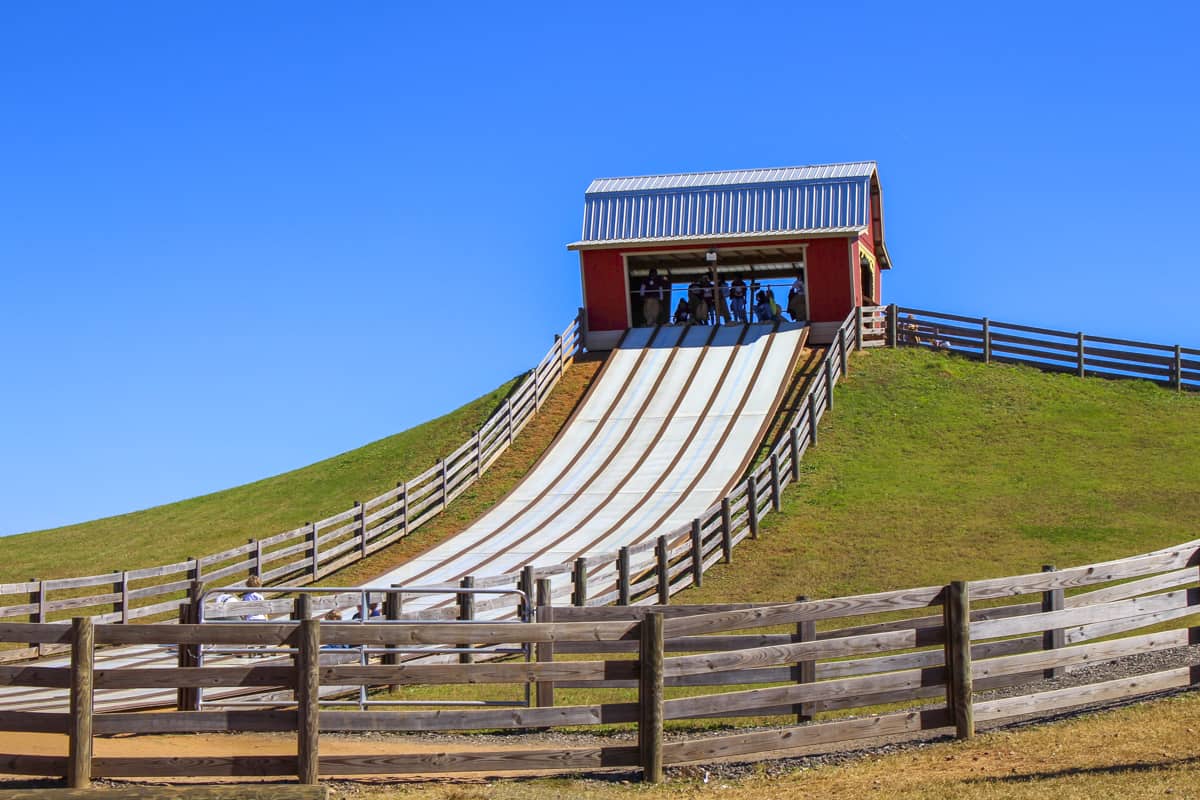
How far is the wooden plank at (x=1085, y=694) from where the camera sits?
41.4 feet

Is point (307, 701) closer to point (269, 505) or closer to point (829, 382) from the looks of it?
point (829, 382)

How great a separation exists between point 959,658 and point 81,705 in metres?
7.30

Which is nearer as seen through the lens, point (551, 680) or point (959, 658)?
point (551, 680)

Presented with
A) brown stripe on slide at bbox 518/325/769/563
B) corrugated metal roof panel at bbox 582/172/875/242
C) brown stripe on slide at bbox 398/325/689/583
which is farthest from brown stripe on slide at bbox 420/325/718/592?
corrugated metal roof panel at bbox 582/172/875/242

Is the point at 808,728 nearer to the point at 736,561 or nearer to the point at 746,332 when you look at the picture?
the point at 736,561

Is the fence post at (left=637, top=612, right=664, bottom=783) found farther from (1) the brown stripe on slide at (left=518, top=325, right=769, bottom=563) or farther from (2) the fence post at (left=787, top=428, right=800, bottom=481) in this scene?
(2) the fence post at (left=787, top=428, right=800, bottom=481)

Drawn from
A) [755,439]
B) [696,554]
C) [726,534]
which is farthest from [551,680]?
[755,439]

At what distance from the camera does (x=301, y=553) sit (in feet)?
98.4

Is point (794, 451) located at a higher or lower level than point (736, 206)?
lower

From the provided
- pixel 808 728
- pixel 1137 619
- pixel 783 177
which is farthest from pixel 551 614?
pixel 783 177

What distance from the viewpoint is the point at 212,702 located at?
1520 centimetres

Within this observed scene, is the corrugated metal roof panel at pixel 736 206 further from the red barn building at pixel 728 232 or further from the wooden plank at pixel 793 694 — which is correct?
the wooden plank at pixel 793 694

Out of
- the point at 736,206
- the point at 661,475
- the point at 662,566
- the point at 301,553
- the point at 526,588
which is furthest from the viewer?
the point at 736,206

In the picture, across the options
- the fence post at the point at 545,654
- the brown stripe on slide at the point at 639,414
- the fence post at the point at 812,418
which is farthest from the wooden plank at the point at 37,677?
the fence post at the point at 812,418
